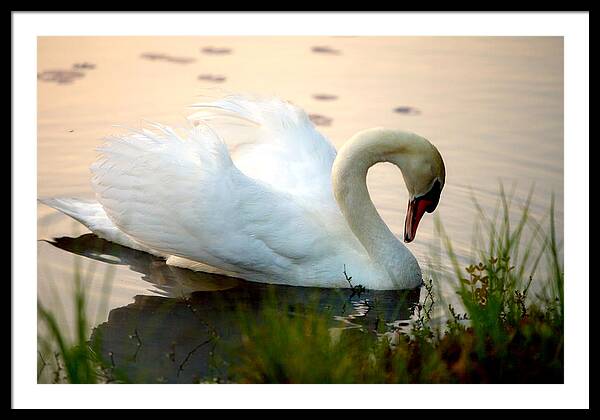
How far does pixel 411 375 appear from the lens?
802 cm

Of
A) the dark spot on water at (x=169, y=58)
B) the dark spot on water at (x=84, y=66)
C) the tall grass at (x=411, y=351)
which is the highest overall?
the dark spot on water at (x=169, y=58)

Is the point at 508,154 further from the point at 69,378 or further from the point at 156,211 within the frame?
the point at 69,378

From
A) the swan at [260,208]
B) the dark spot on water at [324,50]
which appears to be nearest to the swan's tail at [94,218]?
the swan at [260,208]

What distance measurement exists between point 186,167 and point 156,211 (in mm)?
409

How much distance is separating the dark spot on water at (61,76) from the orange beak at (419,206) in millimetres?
4142

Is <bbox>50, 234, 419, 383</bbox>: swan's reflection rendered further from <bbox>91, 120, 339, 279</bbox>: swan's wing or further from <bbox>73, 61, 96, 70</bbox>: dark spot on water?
<bbox>73, 61, 96, 70</bbox>: dark spot on water

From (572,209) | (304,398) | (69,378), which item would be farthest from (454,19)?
(69,378)

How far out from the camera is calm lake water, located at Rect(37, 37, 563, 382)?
10508 mm

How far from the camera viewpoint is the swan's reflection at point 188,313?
8883 mm

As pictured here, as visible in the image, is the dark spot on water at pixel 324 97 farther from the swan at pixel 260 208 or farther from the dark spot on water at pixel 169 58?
the swan at pixel 260 208

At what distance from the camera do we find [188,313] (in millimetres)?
9961

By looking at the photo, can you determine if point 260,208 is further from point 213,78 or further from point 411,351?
point 213,78

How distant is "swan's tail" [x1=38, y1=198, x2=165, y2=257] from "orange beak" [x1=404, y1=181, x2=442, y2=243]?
6.98ft

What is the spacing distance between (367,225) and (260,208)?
0.97 m
